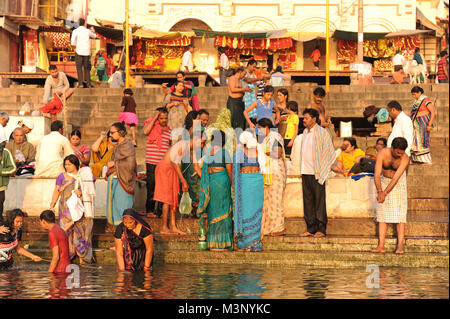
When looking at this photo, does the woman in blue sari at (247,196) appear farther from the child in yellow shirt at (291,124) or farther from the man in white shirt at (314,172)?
the child in yellow shirt at (291,124)

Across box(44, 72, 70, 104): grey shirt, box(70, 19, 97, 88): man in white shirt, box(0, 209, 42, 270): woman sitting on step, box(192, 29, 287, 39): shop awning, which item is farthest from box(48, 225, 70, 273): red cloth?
box(192, 29, 287, 39): shop awning

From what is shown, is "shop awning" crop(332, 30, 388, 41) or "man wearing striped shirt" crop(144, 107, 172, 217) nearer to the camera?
"man wearing striped shirt" crop(144, 107, 172, 217)

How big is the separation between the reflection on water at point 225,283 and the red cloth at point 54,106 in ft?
20.2

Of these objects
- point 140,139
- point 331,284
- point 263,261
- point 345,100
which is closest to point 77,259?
point 263,261

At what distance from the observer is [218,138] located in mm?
10578

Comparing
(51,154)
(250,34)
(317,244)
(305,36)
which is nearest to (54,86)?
(51,154)

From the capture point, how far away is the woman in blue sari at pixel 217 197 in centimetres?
1048

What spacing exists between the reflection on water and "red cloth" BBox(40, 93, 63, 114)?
617cm

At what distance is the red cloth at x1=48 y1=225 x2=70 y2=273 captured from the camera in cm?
968

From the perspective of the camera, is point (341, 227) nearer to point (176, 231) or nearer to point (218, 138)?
point (218, 138)

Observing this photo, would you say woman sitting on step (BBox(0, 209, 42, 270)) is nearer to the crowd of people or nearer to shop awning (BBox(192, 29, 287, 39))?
the crowd of people

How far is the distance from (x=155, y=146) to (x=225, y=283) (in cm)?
365

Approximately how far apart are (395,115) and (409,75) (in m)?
13.1

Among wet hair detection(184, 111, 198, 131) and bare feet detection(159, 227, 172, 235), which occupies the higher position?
wet hair detection(184, 111, 198, 131)
